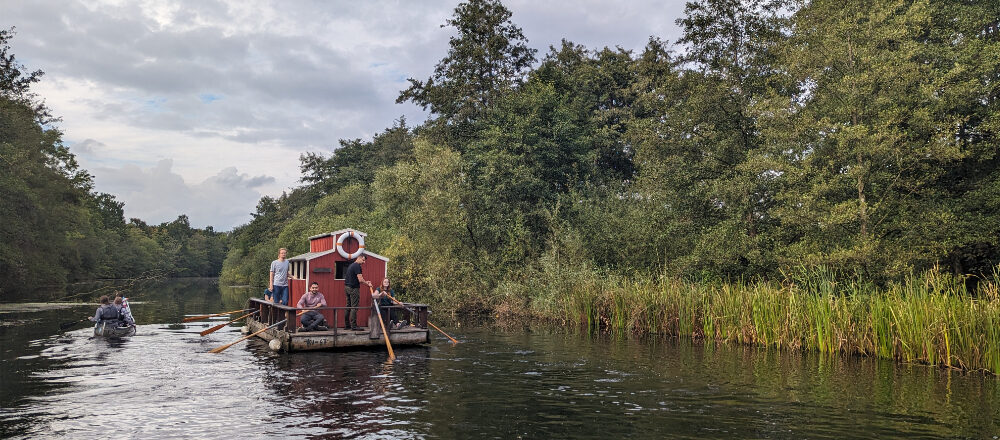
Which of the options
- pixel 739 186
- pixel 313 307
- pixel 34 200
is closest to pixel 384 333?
pixel 313 307

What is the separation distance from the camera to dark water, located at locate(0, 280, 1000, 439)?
10531 mm

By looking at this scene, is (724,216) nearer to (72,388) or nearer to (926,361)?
(926,361)

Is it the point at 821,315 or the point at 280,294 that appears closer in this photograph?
the point at 821,315

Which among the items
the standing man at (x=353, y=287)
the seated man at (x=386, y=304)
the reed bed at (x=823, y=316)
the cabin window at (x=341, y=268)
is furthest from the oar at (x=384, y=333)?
the reed bed at (x=823, y=316)

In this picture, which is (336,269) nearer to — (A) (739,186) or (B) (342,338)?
(B) (342,338)

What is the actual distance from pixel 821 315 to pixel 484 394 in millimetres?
11025

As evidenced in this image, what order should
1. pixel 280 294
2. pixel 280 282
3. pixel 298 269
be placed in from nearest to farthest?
pixel 298 269
pixel 280 282
pixel 280 294

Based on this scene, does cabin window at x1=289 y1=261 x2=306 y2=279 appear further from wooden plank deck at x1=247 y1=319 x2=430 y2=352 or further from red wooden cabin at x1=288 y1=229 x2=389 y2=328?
wooden plank deck at x1=247 y1=319 x2=430 y2=352

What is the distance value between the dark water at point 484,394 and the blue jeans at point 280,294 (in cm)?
217

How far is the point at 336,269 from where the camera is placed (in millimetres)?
21516

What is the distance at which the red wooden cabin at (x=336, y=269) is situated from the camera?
2111 cm

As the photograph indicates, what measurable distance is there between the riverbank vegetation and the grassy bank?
0.23ft

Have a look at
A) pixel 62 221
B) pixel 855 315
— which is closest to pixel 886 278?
pixel 855 315

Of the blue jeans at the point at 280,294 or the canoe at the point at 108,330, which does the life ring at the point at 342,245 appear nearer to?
the blue jeans at the point at 280,294
